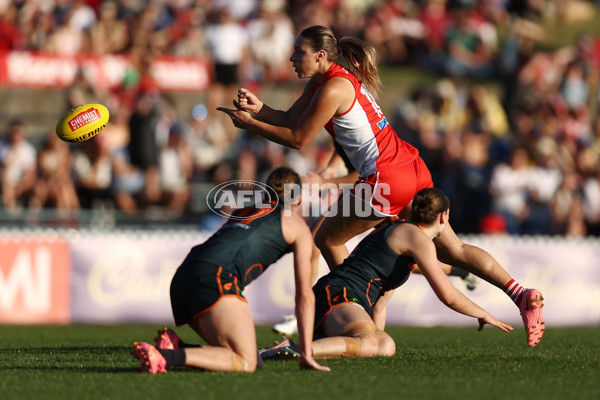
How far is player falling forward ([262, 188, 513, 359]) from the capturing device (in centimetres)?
666

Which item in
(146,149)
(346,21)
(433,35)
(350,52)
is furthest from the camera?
(433,35)

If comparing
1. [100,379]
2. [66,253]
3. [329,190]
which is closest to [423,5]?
[66,253]

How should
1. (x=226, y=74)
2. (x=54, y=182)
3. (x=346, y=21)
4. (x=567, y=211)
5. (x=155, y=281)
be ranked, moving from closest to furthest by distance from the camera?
(x=155, y=281) → (x=54, y=182) → (x=567, y=211) → (x=226, y=74) → (x=346, y=21)

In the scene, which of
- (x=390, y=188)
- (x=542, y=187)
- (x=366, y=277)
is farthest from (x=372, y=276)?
(x=542, y=187)

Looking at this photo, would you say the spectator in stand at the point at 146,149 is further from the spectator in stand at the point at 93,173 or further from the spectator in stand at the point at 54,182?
the spectator in stand at the point at 54,182

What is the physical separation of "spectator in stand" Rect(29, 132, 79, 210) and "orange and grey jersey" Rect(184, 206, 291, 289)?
802cm

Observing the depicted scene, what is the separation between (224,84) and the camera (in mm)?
15984

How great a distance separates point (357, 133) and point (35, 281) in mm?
6800

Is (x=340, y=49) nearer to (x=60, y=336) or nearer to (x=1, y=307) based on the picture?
(x=60, y=336)

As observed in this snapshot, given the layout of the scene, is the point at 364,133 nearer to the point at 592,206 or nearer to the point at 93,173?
the point at 93,173

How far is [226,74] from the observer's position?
632 inches

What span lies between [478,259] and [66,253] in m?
6.92

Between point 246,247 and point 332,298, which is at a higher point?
point 246,247

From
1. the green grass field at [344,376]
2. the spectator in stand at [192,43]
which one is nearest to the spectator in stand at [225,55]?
the spectator in stand at [192,43]
